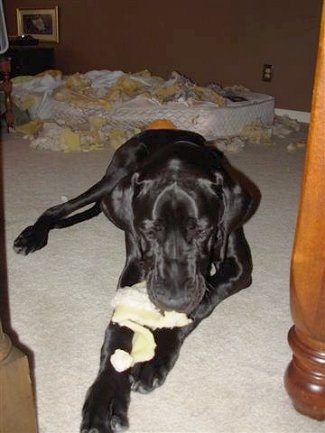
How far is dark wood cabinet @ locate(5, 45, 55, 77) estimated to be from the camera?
6.44 m

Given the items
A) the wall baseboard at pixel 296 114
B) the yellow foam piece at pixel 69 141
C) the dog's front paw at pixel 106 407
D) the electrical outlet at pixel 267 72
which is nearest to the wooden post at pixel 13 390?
the dog's front paw at pixel 106 407

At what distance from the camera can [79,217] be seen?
2.28m

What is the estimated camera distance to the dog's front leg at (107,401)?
105 centimetres

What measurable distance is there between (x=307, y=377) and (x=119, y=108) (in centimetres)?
340

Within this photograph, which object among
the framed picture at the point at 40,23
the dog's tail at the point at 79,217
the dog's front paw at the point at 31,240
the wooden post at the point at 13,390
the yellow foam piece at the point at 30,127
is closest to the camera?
the wooden post at the point at 13,390

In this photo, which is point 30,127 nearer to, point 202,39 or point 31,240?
point 31,240

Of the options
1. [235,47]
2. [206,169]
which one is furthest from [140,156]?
[235,47]

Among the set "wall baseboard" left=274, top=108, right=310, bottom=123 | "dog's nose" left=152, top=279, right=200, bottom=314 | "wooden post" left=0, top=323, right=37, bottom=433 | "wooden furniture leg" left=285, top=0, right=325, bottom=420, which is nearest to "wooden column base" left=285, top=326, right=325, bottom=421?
"wooden furniture leg" left=285, top=0, right=325, bottom=420

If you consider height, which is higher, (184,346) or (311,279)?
(311,279)

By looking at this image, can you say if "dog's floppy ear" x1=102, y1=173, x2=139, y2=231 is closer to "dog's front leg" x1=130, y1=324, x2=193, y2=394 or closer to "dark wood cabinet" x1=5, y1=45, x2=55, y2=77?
"dog's front leg" x1=130, y1=324, x2=193, y2=394

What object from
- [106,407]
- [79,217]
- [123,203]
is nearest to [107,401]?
[106,407]

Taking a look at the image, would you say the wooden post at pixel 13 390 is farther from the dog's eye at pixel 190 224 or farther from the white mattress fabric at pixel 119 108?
the white mattress fabric at pixel 119 108

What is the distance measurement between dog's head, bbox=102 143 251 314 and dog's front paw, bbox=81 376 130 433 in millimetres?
229

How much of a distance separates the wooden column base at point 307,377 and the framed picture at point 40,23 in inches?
279
